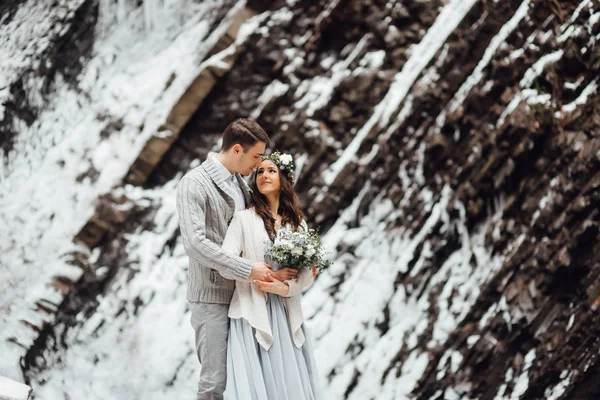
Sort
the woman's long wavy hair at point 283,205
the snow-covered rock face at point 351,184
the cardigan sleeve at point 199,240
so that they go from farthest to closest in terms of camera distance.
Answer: the snow-covered rock face at point 351,184 < the woman's long wavy hair at point 283,205 < the cardigan sleeve at point 199,240

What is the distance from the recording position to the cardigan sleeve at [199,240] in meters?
2.46

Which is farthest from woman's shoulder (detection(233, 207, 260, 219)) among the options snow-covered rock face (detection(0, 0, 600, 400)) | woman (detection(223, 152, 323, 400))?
snow-covered rock face (detection(0, 0, 600, 400))

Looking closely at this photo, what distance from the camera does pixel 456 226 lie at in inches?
183

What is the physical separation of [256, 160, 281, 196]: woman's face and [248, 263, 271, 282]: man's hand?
0.36 m

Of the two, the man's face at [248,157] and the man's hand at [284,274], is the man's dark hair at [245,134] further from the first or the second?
the man's hand at [284,274]

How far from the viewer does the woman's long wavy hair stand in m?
2.71

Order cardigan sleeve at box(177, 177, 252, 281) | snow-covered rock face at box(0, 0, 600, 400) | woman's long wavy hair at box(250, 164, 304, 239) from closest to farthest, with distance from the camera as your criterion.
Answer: cardigan sleeve at box(177, 177, 252, 281) → woman's long wavy hair at box(250, 164, 304, 239) → snow-covered rock face at box(0, 0, 600, 400)

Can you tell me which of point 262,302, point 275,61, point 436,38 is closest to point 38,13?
point 275,61

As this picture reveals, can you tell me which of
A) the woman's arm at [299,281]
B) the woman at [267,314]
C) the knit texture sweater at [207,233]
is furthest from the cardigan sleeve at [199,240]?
the woman's arm at [299,281]

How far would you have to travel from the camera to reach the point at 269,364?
103 inches

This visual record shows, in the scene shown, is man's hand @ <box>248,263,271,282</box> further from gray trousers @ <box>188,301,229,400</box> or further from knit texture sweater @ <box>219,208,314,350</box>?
gray trousers @ <box>188,301,229,400</box>

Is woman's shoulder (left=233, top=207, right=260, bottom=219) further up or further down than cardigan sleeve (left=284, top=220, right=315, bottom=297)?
further up

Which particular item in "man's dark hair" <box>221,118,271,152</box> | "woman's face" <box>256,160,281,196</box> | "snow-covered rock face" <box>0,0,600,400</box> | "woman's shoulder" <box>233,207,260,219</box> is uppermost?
"man's dark hair" <box>221,118,271,152</box>

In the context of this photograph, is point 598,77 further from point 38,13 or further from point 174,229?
point 38,13
